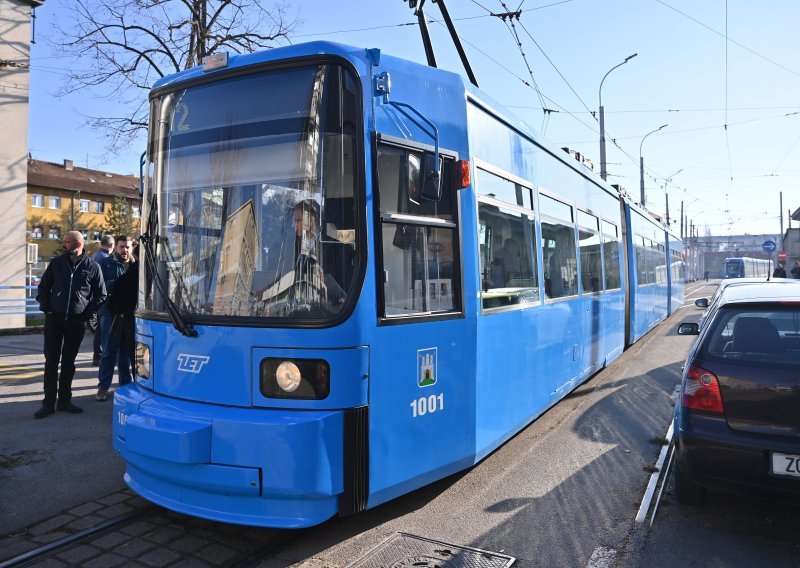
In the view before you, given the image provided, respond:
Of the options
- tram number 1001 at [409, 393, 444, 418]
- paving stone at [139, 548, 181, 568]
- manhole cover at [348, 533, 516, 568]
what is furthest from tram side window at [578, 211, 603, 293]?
paving stone at [139, 548, 181, 568]

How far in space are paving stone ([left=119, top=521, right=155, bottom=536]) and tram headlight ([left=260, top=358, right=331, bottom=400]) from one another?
1303 mm

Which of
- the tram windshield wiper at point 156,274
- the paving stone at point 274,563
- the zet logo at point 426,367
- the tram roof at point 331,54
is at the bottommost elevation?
the paving stone at point 274,563

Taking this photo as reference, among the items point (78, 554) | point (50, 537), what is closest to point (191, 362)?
point (78, 554)

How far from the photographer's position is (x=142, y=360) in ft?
14.1

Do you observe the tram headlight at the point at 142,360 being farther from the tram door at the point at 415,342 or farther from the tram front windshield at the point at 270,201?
the tram door at the point at 415,342

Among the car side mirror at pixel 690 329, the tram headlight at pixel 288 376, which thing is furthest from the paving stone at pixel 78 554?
the car side mirror at pixel 690 329

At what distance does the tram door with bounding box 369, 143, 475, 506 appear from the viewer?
3791 mm

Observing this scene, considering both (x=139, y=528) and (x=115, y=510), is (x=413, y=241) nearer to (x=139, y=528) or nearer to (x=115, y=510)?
(x=139, y=528)

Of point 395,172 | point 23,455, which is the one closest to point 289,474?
point 395,172

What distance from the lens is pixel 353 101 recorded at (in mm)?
3744

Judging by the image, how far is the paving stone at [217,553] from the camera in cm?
361

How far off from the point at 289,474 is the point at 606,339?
747cm

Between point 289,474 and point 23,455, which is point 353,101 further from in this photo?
point 23,455

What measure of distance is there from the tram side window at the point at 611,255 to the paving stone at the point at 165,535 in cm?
766
